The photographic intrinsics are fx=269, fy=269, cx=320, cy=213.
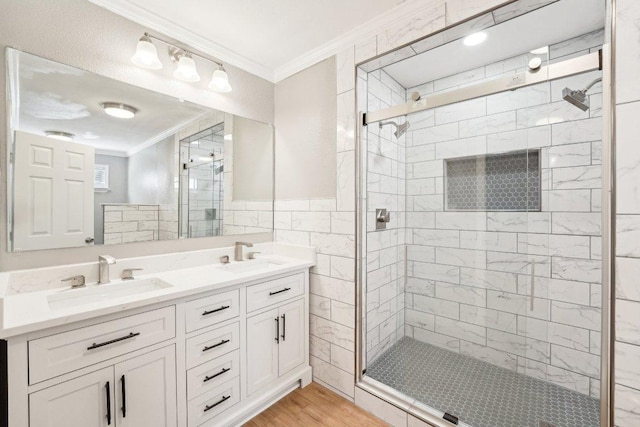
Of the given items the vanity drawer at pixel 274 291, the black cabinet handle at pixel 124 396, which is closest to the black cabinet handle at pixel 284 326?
A: the vanity drawer at pixel 274 291

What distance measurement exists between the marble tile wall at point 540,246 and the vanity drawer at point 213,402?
66.2 inches

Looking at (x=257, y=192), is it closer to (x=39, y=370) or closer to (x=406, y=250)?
(x=406, y=250)

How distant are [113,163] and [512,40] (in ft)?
9.08

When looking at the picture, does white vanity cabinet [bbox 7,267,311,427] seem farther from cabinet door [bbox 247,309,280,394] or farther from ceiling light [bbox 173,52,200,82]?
ceiling light [bbox 173,52,200,82]

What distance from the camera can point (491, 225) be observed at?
1.93 metres

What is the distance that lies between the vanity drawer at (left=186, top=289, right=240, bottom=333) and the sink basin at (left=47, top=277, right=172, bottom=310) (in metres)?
0.22

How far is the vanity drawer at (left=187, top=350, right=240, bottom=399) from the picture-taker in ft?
4.62

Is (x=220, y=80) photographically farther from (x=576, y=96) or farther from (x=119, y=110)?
(x=576, y=96)

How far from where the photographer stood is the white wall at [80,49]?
1.30 meters

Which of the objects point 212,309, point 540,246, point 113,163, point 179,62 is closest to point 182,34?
point 179,62

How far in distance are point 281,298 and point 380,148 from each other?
1355 mm

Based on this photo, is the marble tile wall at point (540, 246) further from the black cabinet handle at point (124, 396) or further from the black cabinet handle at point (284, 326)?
the black cabinet handle at point (124, 396)

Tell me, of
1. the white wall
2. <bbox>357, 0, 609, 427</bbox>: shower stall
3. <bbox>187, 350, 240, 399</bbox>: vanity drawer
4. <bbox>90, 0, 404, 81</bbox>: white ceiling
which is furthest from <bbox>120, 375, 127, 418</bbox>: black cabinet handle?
<bbox>90, 0, 404, 81</bbox>: white ceiling

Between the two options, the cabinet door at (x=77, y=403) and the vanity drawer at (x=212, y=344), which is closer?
the cabinet door at (x=77, y=403)
